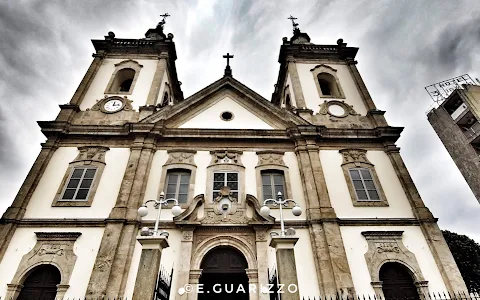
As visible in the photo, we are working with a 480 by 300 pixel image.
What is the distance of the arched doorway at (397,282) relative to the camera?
974 cm

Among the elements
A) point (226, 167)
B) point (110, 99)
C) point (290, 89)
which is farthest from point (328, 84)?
point (110, 99)

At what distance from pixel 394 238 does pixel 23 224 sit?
14.0 m

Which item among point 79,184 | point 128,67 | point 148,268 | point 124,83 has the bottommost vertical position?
point 148,268

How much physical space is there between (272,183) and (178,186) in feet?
13.3

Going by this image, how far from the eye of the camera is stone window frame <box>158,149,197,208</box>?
1181 cm

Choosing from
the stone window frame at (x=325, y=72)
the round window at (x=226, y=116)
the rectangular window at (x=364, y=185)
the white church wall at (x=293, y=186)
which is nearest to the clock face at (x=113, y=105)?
the round window at (x=226, y=116)

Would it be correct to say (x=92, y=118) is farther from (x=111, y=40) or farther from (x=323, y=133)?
(x=323, y=133)

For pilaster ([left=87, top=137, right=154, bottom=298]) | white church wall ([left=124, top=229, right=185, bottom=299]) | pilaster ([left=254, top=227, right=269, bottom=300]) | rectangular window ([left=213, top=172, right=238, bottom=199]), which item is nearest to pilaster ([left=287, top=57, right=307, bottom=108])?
rectangular window ([left=213, top=172, right=238, bottom=199])

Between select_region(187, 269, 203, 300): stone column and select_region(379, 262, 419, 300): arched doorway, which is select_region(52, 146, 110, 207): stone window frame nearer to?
select_region(187, 269, 203, 300): stone column

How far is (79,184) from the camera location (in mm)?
11695

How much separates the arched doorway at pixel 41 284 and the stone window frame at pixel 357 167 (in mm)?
11493

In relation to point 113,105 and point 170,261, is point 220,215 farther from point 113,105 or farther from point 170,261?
point 113,105

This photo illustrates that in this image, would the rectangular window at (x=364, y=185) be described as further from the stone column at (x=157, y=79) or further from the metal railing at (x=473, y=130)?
the metal railing at (x=473, y=130)

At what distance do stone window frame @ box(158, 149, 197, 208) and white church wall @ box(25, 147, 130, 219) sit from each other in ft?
5.83
